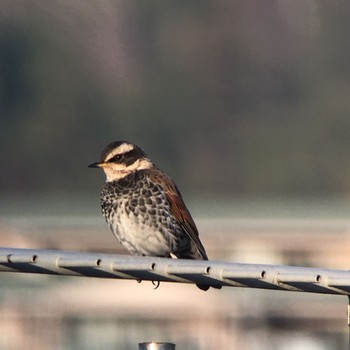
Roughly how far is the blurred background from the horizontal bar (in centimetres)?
1797

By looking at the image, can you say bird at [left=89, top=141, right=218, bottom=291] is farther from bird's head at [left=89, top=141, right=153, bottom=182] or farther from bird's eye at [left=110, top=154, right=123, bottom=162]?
Answer: bird's eye at [left=110, top=154, right=123, bottom=162]

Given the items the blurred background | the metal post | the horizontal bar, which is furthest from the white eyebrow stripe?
the blurred background

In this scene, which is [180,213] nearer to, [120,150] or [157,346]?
[120,150]

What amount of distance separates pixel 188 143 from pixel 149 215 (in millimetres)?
83376

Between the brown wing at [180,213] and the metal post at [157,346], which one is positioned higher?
the brown wing at [180,213]

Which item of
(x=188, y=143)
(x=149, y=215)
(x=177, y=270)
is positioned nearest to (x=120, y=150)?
(x=149, y=215)

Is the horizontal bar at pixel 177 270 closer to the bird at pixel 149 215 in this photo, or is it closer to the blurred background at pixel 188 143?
the bird at pixel 149 215

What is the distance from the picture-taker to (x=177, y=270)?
7.74 m

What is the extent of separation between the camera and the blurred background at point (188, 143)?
105 ft

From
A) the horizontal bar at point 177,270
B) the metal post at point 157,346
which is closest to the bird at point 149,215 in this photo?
the horizontal bar at point 177,270

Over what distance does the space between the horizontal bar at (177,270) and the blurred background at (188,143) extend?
17973 mm

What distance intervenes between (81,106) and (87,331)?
71515 millimetres

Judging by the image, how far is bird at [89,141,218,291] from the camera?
483 inches

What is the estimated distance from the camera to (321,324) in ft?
100
